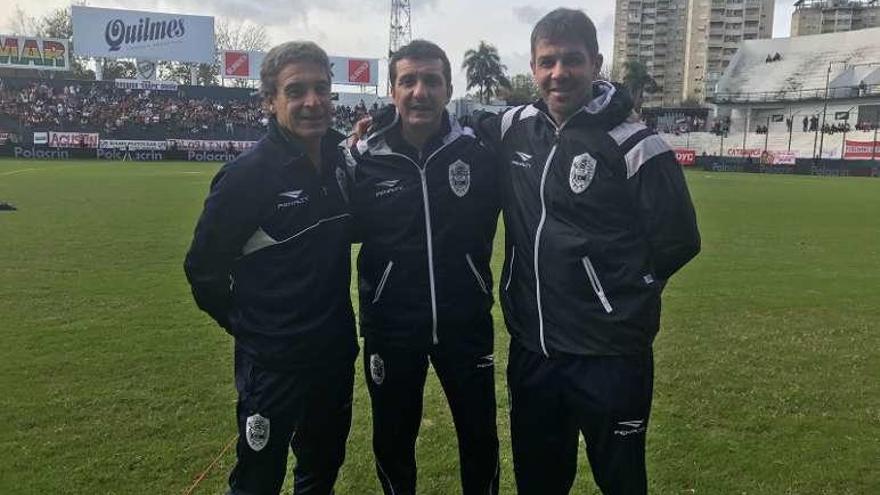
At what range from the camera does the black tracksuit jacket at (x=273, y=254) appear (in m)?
2.97

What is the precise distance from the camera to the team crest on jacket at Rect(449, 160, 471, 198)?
3318 mm

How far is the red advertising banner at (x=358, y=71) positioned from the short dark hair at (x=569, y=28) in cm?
5542

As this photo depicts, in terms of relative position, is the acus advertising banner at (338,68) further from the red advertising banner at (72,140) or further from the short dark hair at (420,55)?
the short dark hair at (420,55)

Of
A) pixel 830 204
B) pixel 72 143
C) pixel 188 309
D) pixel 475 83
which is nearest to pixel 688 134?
pixel 475 83

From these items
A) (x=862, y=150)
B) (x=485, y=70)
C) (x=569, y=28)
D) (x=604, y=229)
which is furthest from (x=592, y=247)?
(x=485, y=70)

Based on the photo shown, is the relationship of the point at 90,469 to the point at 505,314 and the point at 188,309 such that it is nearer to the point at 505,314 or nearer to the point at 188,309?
the point at 505,314

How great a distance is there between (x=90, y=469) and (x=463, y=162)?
2800 mm

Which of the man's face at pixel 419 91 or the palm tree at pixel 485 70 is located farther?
the palm tree at pixel 485 70

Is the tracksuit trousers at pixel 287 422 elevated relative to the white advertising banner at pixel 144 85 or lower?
lower

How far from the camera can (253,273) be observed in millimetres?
3080

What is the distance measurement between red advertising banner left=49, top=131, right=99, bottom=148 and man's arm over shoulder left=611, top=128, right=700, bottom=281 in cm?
4372

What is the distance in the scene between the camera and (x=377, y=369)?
3439mm

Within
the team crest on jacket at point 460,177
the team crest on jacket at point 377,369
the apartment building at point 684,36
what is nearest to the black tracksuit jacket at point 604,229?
the team crest on jacket at point 460,177

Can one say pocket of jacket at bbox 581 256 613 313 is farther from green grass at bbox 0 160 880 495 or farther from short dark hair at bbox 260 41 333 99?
green grass at bbox 0 160 880 495
